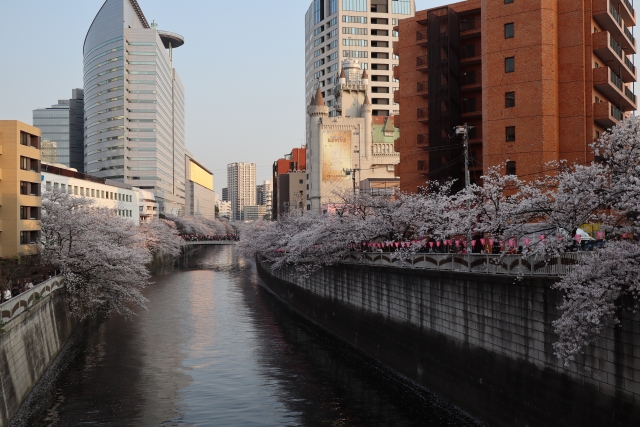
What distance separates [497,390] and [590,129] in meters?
30.0

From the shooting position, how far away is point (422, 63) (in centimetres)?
6269

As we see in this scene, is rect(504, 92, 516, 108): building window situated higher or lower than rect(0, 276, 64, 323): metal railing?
higher

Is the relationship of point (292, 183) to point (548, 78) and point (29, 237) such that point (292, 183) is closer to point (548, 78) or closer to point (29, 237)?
point (29, 237)

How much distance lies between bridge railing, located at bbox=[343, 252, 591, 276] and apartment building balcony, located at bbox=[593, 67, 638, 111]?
2141cm

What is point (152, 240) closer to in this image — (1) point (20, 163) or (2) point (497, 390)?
(1) point (20, 163)

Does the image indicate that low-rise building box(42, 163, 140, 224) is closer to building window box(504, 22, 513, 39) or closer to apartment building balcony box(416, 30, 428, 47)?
apartment building balcony box(416, 30, 428, 47)

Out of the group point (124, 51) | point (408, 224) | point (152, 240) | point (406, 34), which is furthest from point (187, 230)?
point (408, 224)

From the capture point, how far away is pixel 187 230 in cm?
19275

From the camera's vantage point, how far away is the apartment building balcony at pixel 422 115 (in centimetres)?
6278

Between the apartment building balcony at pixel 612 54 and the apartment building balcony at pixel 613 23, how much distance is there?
0.85 meters

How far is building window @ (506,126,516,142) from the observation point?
49000 millimetres

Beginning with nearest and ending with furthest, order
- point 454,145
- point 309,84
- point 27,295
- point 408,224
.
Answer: point 27,295 < point 408,224 < point 454,145 < point 309,84

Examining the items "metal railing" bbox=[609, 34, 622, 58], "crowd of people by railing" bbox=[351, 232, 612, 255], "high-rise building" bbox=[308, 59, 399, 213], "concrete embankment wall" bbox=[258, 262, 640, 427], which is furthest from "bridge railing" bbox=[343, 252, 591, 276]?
"high-rise building" bbox=[308, 59, 399, 213]

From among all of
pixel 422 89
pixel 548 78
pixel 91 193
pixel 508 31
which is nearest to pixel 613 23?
pixel 548 78
